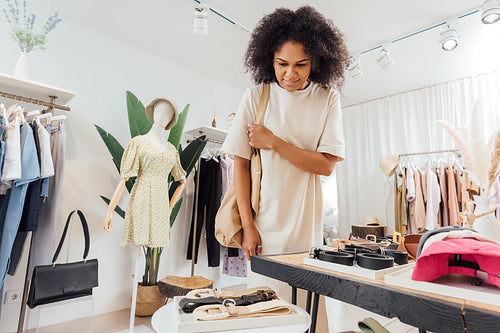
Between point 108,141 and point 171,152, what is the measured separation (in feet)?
2.15

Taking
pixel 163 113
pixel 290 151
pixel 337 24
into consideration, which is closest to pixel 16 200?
pixel 163 113

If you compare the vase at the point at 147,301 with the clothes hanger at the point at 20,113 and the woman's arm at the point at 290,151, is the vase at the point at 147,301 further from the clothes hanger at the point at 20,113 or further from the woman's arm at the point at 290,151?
the woman's arm at the point at 290,151

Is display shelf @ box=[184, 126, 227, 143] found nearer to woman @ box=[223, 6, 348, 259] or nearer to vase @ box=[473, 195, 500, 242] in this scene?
woman @ box=[223, 6, 348, 259]

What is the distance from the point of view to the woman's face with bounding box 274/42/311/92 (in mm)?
1133

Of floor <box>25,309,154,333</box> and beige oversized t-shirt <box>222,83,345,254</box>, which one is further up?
beige oversized t-shirt <box>222,83,345,254</box>

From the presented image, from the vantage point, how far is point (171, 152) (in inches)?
98.3

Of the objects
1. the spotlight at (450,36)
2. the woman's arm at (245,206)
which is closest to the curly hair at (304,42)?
the woman's arm at (245,206)

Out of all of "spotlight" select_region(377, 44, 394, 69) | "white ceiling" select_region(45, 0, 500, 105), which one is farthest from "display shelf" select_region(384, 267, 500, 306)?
"spotlight" select_region(377, 44, 394, 69)

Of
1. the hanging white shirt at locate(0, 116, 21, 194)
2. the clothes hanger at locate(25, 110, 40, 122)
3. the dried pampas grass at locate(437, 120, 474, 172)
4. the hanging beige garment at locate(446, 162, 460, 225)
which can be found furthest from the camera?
the hanging beige garment at locate(446, 162, 460, 225)

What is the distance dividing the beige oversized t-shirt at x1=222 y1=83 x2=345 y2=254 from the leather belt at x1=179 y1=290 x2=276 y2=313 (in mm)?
386

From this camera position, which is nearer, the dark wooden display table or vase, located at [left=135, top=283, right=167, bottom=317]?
the dark wooden display table

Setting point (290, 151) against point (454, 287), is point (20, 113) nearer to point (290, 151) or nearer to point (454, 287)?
point (290, 151)

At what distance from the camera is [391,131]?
183 inches

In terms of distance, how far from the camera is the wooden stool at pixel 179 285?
2.42 meters
